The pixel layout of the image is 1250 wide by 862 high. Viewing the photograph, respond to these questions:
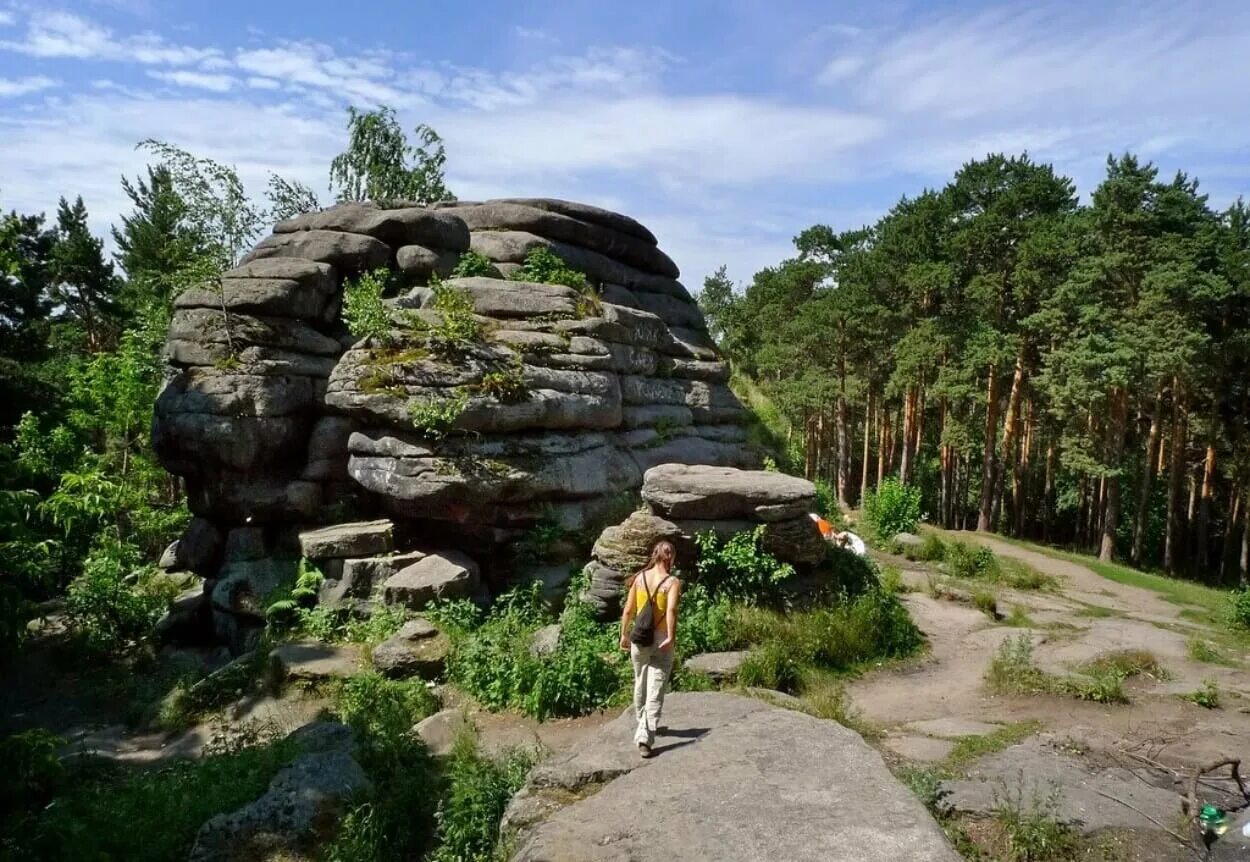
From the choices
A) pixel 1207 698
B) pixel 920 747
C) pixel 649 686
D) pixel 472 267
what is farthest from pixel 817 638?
pixel 472 267

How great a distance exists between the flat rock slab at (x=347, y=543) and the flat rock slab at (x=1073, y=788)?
1007 centimetres

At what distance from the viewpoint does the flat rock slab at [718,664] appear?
10.3 meters

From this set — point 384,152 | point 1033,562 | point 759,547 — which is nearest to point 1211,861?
point 759,547

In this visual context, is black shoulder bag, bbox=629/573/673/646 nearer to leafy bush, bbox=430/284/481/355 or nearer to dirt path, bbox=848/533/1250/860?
dirt path, bbox=848/533/1250/860

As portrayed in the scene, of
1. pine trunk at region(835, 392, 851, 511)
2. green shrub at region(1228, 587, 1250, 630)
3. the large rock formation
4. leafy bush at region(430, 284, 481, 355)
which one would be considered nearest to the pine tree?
the large rock formation

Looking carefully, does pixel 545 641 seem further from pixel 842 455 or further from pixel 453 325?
pixel 842 455

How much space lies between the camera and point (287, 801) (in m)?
Result: 6.98

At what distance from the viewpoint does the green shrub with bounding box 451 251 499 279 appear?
56.0ft

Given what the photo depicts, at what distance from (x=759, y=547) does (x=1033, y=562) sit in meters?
15.7

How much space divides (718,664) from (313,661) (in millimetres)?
6307

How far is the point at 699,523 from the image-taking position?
12.4m

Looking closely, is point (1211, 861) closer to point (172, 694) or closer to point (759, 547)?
point (759, 547)

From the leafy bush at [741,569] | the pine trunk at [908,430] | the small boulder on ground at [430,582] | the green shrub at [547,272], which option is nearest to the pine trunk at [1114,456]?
the pine trunk at [908,430]

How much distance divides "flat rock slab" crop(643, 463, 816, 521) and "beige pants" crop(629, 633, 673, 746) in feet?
17.4
